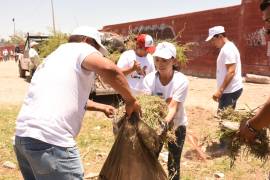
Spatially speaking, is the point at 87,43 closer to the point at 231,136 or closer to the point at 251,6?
the point at 231,136

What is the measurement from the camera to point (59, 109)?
272 centimetres

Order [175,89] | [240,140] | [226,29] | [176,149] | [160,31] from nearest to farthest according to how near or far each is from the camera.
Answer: [240,140]
[175,89]
[176,149]
[226,29]
[160,31]

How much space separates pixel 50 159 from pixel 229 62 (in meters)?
3.70

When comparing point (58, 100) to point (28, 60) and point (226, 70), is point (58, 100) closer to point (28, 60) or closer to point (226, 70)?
point (226, 70)

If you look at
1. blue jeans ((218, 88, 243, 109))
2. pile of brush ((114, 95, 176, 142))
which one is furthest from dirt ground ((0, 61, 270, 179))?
pile of brush ((114, 95, 176, 142))

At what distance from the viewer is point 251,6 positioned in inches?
624

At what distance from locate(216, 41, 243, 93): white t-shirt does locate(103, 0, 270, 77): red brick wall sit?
952 cm

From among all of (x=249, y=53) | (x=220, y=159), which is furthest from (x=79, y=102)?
(x=249, y=53)

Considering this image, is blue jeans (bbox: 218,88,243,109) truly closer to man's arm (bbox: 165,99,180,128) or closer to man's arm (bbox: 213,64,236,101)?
man's arm (bbox: 213,64,236,101)

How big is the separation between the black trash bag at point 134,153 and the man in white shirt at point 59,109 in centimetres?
A: 72

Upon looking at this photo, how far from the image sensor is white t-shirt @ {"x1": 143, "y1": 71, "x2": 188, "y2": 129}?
156 inches

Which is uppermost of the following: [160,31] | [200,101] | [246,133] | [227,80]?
[160,31]

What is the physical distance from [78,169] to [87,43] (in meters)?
0.90

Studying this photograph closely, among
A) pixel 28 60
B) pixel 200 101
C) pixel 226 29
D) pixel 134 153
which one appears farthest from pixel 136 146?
pixel 226 29
